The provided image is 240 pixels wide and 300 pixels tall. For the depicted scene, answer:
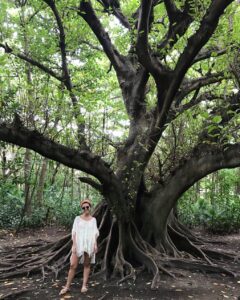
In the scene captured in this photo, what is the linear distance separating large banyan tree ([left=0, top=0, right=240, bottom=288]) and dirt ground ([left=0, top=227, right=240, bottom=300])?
10.4 inches

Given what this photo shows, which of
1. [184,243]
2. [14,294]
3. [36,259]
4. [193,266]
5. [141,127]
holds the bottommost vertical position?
[14,294]

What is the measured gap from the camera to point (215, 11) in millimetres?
5008

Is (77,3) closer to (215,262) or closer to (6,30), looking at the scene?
(6,30)

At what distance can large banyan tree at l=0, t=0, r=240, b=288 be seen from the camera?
6559 millimetres

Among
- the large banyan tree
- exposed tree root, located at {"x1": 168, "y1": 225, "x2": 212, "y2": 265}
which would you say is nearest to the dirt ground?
the large banyan tree

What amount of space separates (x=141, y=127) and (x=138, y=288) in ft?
13.4

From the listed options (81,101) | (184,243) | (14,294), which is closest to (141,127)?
(81,101)

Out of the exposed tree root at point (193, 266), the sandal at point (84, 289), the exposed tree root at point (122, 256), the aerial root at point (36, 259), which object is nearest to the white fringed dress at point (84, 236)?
the sandal at point (84, 289)

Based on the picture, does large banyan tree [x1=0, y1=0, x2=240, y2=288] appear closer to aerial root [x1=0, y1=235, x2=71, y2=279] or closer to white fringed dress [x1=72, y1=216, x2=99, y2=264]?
aerial root [x1=0, y1=235, x2=71, y2=279]

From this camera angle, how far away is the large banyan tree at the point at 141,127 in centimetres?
656

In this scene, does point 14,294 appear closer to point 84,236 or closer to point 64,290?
point 64,290

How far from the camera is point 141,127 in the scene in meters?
8.98

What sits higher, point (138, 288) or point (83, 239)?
point (83, 239)

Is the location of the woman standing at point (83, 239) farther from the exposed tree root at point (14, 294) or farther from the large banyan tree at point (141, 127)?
the large banyan tree at point (141, 127)
